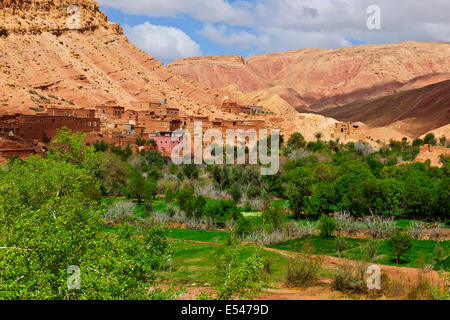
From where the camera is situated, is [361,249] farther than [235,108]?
No

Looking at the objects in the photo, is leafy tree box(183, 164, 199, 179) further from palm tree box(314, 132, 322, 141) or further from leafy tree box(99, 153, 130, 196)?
palm tree box(314, 132, 322, 141)

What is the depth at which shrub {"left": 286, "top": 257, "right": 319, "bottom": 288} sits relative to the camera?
14.7m

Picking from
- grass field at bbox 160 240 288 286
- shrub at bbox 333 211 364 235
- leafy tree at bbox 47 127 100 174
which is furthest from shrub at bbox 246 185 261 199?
grass field at bbox 160 240 288 286

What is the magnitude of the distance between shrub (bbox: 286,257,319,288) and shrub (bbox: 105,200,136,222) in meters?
15.1

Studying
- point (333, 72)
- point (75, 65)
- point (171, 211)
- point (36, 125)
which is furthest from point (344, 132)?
point (333, 72)

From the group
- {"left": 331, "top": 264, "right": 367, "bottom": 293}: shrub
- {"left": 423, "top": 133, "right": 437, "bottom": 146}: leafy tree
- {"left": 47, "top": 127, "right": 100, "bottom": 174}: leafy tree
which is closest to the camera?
{"left": 331, "top": 264, "right": 367, "bottom": 293}: shrub

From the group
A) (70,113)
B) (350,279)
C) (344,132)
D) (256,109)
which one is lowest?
(350,279)

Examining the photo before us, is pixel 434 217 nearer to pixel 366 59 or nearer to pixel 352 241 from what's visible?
pixel 352 241

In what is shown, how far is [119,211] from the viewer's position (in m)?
29.5

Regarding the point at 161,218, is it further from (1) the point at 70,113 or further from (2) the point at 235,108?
(2) the point at 235,108

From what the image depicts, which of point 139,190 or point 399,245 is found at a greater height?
point 139,190

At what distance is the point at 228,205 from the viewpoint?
29.2 m

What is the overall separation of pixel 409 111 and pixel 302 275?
95.9m
